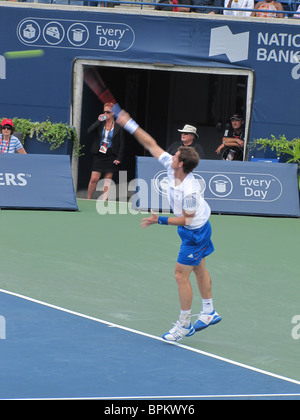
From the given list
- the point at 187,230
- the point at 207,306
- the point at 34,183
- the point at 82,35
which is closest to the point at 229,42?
the point at 82,35

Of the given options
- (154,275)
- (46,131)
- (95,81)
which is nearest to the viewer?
(154,275)

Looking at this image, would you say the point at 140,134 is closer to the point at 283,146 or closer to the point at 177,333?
the point at 177,333

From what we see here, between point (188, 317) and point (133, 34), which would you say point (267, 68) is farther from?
point (188, 317)

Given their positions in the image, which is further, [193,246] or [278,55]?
[278,55]

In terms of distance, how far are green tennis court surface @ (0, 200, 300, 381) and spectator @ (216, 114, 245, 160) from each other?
3.44 meters

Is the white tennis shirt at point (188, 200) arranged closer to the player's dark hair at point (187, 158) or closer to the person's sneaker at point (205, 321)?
the player's dark hair at point (187, 158)

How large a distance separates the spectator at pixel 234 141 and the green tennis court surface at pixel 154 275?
3439 millimetres

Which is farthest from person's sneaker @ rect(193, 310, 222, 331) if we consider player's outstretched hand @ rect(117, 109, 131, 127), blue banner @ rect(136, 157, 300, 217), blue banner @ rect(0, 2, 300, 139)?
blue banner @ rect(0, 2, 300, 139)

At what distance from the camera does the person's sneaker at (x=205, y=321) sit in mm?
8250

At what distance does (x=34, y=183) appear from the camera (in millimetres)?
16453

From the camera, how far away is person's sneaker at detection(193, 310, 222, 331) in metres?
8.25

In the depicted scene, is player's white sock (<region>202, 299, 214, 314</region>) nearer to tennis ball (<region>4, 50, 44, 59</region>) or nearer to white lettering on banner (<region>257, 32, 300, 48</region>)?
white lettering on banner (<region>257, 32, 300, 48</region>)

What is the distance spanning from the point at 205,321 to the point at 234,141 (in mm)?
11586
